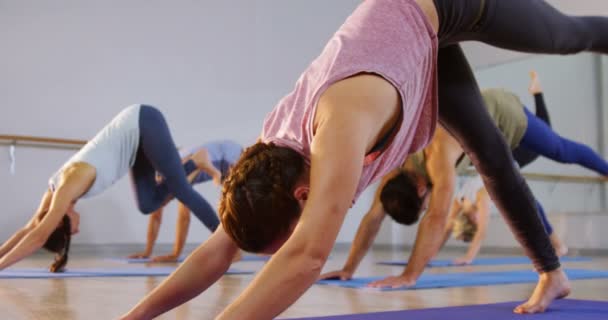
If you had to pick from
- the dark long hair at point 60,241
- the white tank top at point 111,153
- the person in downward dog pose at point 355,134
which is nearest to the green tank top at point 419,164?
the person in downward dog pose at point 355,134

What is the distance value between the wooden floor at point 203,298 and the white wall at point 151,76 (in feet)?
9.04

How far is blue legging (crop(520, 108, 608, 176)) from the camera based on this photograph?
3027 millimetres

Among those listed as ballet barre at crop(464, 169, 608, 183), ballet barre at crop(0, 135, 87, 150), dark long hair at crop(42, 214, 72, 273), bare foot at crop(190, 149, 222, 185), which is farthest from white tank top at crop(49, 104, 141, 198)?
ballet barre at crop(464, 169, 608, 183)

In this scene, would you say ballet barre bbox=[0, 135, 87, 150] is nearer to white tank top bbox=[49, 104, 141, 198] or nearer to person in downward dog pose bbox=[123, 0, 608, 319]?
white tank top bbox=[49, 104, 141, 198]

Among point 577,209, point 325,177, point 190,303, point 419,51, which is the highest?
point 419,51

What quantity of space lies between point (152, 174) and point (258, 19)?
11.1 feet

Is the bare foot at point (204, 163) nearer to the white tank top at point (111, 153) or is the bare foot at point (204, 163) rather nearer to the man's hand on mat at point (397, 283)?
the white tank top at point (111, 153)

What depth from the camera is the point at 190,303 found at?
1.94 meters

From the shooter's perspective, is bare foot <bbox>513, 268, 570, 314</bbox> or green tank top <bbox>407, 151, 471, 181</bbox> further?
green tank top <bbox>407, 151, 471, 181</bbox>

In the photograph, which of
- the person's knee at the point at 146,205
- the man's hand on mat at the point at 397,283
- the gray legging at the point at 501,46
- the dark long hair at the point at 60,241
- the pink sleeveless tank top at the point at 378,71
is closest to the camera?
the pink sleeveless tank top at the point at 378,71

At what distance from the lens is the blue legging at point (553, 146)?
119 inches

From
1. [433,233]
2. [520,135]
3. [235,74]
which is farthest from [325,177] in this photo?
[235,74]

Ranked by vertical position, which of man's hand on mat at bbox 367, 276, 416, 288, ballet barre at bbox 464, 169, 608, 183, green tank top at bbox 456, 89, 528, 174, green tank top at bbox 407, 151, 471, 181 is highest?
green tank top at bbox 456, 89, 528, 174

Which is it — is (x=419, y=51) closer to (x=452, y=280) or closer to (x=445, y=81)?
(x=445, y=81)
